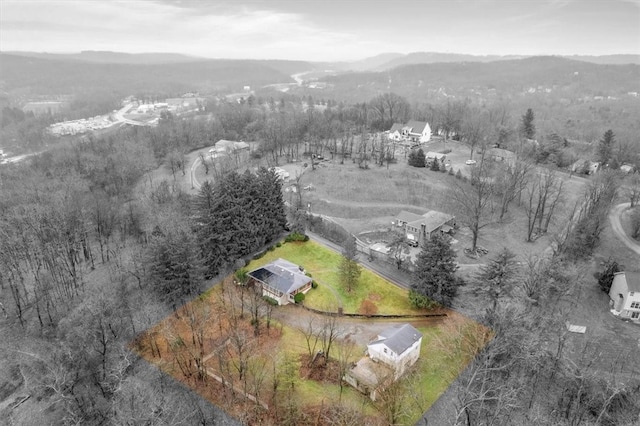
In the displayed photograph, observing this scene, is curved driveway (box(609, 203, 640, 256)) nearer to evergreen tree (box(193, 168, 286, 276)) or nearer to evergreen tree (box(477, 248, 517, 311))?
evergreen tree (box(477, 248, 517, 311))

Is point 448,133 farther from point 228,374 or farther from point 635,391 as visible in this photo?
point 228,374

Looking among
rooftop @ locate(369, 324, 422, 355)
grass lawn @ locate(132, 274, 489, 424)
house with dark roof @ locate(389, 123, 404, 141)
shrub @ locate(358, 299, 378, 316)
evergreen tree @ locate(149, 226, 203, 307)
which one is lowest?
grass lawn @ locate(132, 274, 489, 424)

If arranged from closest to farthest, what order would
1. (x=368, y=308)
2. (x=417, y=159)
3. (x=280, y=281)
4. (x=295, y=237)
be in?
(x=368, y=308)
(x=280, y=281)
(x=295, y=237)
(x=417, y=159)

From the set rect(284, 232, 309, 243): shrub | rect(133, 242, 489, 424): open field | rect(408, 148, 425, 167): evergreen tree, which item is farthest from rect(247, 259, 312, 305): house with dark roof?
rect(408, 148, 425, 167): evergreen tree

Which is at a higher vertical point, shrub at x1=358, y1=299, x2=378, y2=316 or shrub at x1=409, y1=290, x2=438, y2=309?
shrub at x1=409, y1=290, x2=438, y2=309

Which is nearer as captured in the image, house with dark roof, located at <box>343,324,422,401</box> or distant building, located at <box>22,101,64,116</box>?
house with dark roof, located at <box>343,324,422,401</box>

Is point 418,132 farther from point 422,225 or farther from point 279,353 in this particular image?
point 279,353

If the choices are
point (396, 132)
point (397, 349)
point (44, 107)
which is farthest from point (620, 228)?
point (44, 107)
